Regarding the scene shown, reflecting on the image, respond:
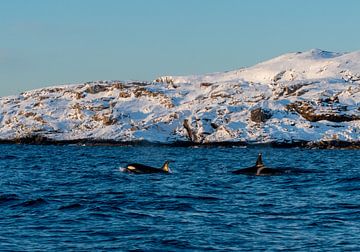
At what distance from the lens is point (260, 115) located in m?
181

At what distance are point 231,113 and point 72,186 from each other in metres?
147

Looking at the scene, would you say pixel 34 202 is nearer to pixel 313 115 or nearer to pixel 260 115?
pixel 260 115

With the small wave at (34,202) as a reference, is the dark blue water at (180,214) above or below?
below

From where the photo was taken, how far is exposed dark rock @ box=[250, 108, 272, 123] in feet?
591

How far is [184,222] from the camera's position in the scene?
1125 inches

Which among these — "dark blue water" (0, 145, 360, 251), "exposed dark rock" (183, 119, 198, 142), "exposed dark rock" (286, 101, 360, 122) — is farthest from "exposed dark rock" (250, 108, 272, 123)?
"dark blue water" (0, 145, 360, 251)

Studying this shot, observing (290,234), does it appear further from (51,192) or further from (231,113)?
(231,113)

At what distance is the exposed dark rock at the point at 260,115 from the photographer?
591 ft

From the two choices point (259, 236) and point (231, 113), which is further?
point (231, 113)

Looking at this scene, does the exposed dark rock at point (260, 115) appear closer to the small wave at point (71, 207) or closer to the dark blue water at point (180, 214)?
the dark blue water at point (180, 214)

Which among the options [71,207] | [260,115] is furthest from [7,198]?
[260,115]

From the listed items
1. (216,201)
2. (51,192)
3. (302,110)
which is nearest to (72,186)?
(51,192)

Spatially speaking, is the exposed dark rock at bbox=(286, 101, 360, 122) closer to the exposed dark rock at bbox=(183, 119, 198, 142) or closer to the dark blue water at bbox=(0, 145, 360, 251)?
the exposed dark rock at bbox=(183, 119, 198, 142)

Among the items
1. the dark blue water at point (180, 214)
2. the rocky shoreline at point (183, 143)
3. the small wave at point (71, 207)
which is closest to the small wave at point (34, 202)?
the dark blue water at point (180, 214)
